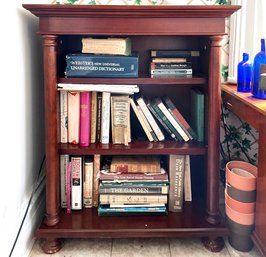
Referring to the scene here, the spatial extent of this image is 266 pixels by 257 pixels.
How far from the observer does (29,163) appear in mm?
1557

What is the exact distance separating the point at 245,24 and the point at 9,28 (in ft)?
3.58

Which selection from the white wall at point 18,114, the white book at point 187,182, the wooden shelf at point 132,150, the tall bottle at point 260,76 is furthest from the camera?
the white book at point 187,182

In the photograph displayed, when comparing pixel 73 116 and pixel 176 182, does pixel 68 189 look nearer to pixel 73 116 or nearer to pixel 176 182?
pixel 73 116

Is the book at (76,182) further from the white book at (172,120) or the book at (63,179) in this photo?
the white book at (172,120)

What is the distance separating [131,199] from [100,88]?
0.50 m

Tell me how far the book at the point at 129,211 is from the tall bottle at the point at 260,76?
63 centimetres

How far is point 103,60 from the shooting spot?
56.6 inches

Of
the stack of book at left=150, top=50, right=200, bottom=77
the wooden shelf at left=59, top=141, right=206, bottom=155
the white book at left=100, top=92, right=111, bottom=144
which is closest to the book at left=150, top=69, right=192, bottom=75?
the stack of book at left=150, top=50, right=200, bottom=77

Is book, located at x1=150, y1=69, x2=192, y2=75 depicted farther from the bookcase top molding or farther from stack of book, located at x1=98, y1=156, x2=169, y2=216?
stack of book, located at x1=98, y1=156, x2=169, y2=216

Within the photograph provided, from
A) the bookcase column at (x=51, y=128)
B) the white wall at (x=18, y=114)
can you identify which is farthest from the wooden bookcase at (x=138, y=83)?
the white wall at (x=18, y=114)

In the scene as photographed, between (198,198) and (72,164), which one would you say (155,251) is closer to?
(198,198)

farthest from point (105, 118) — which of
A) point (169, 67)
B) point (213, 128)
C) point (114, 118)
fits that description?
point (213, 128)

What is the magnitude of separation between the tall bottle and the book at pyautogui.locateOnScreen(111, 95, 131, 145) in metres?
0.54

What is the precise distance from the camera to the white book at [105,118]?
1517 millimetres
